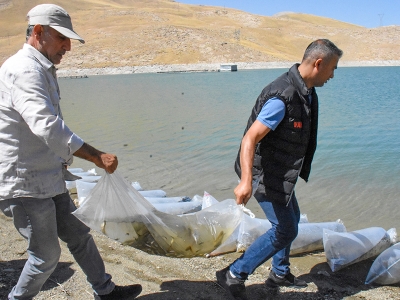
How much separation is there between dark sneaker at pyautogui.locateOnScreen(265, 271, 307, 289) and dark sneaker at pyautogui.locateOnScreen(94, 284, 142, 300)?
98 cm

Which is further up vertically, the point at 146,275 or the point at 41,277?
the point at 41,277

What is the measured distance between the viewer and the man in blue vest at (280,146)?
2715mm

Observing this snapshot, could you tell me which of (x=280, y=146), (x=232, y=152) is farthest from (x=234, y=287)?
(x=232, y=152)

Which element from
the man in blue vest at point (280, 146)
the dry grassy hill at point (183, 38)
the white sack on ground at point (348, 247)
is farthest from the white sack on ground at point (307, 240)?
the dry grassy hill at point (183, 38)

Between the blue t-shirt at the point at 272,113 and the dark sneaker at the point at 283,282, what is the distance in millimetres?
1254

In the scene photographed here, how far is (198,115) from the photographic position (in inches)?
640

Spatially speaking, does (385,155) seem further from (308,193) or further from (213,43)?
(213,43)

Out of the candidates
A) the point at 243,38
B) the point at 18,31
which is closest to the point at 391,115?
the point at 243,38

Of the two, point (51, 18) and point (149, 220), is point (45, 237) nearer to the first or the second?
point (149, 220)

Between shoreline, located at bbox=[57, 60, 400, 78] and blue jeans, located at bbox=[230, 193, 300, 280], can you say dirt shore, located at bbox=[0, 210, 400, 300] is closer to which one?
blue jeans, located at bbox=[230, 193, 300, 280]

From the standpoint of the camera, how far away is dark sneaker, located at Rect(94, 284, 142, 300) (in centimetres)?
299

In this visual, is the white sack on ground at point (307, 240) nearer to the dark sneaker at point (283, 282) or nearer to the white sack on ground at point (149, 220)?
the dark sneaker at point (283, 282)

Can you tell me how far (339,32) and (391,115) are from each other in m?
102

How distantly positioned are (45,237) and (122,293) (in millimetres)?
762
